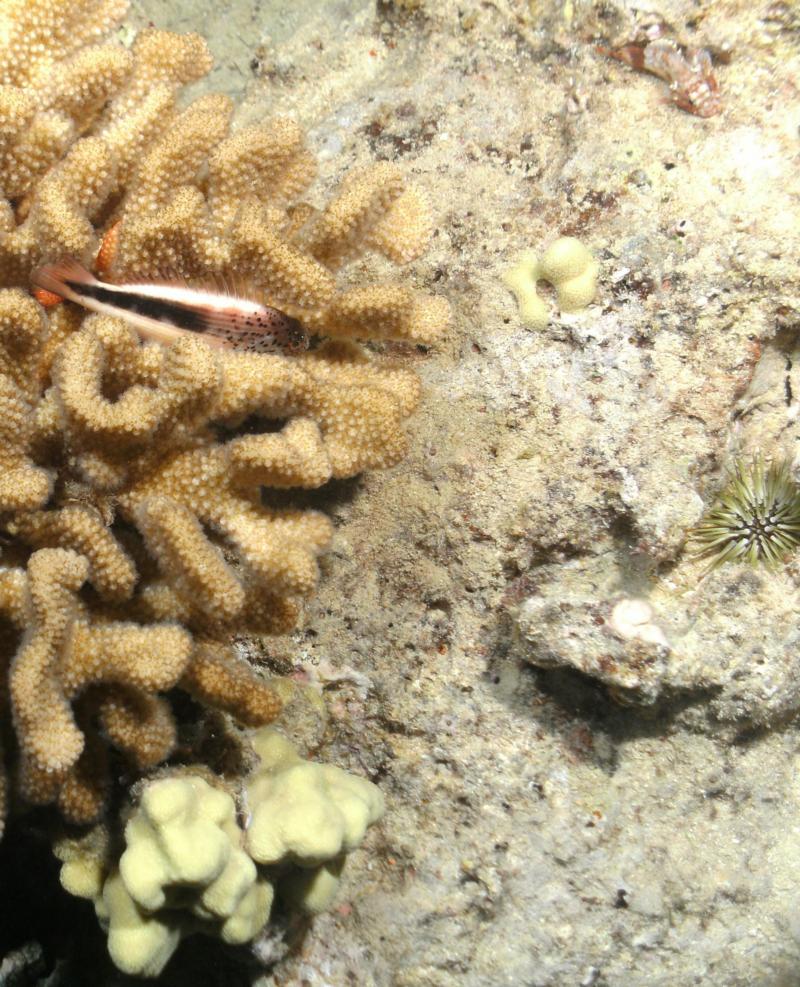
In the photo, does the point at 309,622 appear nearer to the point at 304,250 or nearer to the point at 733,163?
the point at 304,250

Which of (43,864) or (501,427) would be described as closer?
(501,427)

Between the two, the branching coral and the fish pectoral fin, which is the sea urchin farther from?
the fish pectoral fin

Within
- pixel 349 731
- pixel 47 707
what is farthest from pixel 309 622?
pixel 47 707

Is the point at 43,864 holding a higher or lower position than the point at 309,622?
lower

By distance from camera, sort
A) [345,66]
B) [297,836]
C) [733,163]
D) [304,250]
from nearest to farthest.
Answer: [297,836] < [304,250] < [733,163] < [345,66]

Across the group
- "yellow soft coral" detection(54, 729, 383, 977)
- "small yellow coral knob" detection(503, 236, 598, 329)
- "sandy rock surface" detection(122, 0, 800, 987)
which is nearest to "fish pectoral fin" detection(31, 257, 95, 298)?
"sandy rock surface" detection(122, 0, 800, 987)

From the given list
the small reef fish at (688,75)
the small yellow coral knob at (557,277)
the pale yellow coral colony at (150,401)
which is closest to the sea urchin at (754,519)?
the small yellow coral knob at (557,277)

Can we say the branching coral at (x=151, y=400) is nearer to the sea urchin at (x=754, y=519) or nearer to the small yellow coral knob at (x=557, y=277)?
the small yellow coral knob at (x=557, y=277)
